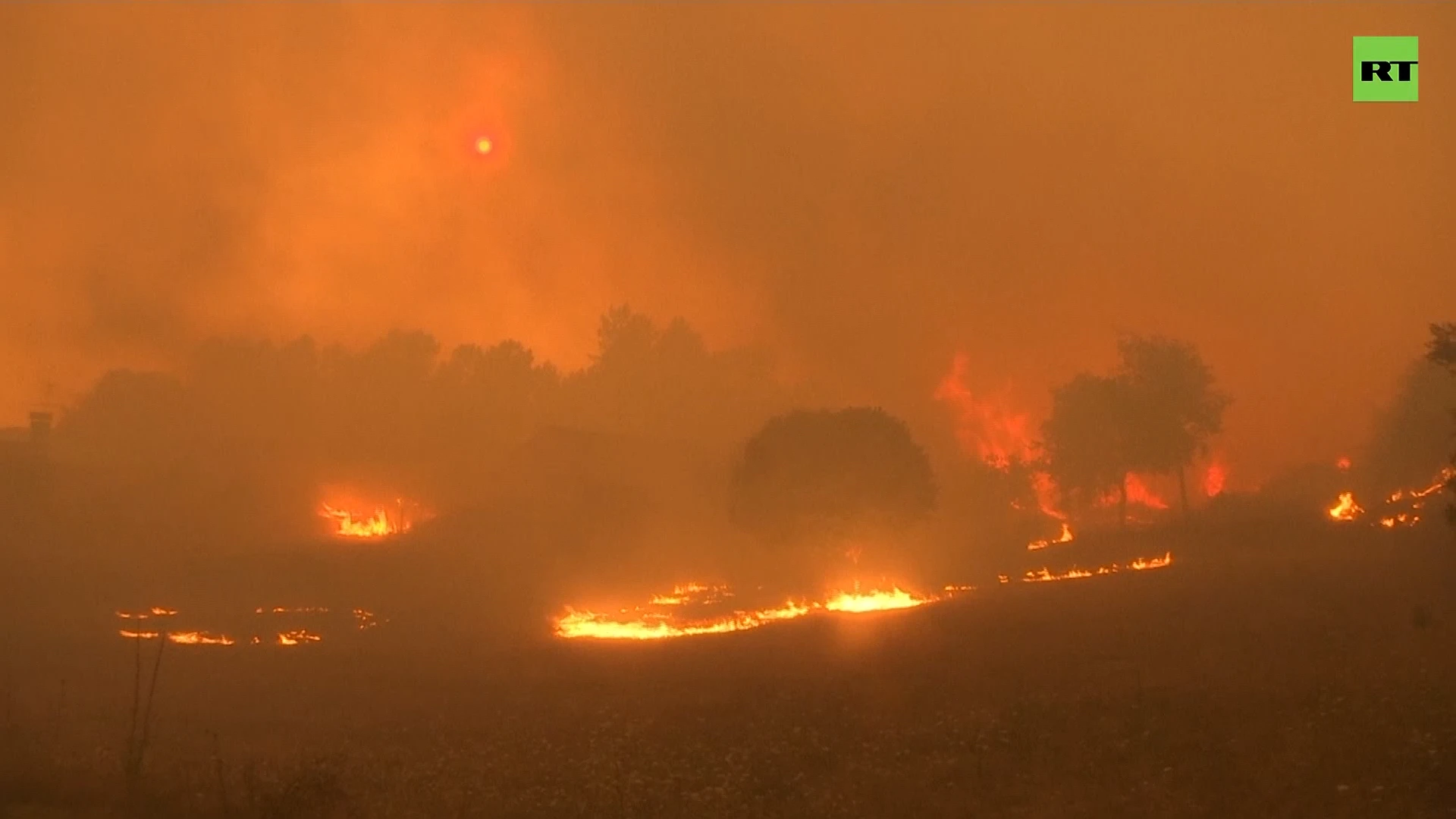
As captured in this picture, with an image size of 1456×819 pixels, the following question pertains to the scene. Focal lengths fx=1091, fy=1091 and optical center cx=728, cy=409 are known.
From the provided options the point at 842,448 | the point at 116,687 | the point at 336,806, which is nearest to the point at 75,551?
the point at 116,687

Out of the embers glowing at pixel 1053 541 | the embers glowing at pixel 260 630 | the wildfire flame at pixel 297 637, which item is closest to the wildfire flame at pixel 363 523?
the embers glowing at pixel 260 630

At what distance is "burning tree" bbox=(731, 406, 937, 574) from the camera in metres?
64.6

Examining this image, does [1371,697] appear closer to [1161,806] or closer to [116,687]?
[1161,806]

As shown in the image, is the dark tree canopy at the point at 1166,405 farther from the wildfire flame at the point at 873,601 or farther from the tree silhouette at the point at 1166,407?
the wildfire flame at the point at 873,601

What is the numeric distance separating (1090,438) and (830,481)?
106 feet

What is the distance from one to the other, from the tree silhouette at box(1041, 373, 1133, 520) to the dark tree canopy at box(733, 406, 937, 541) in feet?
80.1

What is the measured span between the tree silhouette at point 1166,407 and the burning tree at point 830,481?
24234 millimetres

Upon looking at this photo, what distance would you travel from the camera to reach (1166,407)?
3273 inches

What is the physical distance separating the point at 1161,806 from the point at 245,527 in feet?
297

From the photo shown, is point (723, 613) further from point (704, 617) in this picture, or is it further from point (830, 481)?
point (830, 481)

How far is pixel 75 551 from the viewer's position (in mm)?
80125

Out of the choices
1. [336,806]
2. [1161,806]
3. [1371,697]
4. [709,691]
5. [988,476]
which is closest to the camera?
[1161,806]

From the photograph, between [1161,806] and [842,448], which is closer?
[1161,806]

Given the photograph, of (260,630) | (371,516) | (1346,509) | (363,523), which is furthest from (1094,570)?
(371,516)
